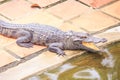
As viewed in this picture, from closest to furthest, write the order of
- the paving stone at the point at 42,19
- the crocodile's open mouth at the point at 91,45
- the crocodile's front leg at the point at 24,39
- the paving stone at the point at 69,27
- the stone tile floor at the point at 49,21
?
the stone tile floor at the point at 49,21, the crocodile's open mouth at the point at 91,45, the crocodile's front leg at the point at 24,39, the paving stone at the point at 69,27, the paving stone at the point at 42,19

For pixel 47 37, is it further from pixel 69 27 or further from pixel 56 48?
pixel 69 27

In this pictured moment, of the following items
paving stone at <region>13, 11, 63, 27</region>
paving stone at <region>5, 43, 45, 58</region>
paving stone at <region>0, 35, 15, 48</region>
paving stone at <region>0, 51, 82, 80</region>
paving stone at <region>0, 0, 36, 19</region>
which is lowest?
paving stone at <region>0, 51, 82, 80</region>

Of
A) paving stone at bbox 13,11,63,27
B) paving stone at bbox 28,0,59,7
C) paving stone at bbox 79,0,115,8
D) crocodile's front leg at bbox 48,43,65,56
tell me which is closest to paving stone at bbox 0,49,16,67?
crocodile's front leg at bbox 48,43,65,56

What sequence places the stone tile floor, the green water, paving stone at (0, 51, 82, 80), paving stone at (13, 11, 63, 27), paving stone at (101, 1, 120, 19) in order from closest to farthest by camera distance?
1. the green water
2. paving stone at (0, 51, 82, 80)
3. the stone tile floor
4. paving stone at (13, 11, 63, 27)
5. paving stone at (101, 1, 120, 19)

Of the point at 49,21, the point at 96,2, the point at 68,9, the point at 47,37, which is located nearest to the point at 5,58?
the point at 47,37

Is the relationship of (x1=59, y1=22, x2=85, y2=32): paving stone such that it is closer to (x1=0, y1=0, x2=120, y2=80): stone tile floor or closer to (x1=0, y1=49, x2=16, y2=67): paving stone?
(x1=0, y1=0, x2=120, y2=80): stone tile floor

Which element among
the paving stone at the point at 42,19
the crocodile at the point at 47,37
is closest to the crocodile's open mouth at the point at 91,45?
the crocodile at the point at 47,37

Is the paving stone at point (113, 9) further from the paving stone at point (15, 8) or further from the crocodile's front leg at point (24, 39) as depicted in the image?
the crocodile's front leg at point (24, 39)
